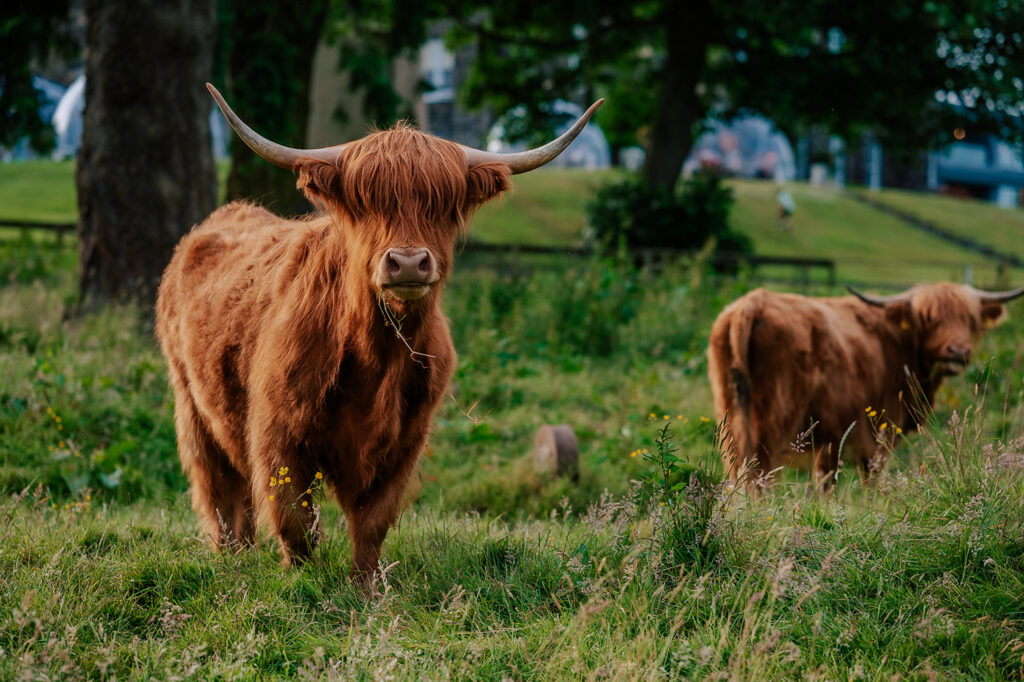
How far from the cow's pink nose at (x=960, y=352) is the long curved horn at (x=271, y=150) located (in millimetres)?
5133

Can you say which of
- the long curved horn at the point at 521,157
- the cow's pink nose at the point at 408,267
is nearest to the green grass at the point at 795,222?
the long curved horn at the point at 521,157

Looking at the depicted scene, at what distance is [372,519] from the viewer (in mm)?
3693

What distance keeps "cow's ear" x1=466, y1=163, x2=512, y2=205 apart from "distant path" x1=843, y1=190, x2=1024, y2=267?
2971 cm

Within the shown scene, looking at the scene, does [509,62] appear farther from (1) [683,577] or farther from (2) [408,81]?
(1) [683,577]

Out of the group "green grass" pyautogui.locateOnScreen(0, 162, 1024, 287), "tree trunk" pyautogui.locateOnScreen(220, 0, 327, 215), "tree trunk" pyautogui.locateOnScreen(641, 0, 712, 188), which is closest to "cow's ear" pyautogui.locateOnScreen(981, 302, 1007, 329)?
"tree trunk" pyautogui.locateOnScreen(220, 0, 327, 215)

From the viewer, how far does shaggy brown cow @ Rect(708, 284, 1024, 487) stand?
5.77 m

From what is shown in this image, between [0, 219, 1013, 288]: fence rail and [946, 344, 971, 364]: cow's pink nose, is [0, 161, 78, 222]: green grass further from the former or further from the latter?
[946, 344, 971, 364]: cow's pink nose

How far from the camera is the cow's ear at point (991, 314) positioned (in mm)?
7367

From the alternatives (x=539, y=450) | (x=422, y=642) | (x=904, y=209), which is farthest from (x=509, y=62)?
(x=904, y=209)

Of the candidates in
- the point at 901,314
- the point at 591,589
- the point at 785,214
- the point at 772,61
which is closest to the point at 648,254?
the point at 772,61

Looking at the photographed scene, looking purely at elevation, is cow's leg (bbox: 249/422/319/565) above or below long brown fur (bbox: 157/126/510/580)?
below

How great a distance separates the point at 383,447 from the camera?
12.1ft

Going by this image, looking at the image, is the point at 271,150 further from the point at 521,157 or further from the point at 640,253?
the point at 640,253

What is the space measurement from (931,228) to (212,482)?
36.9 metres
